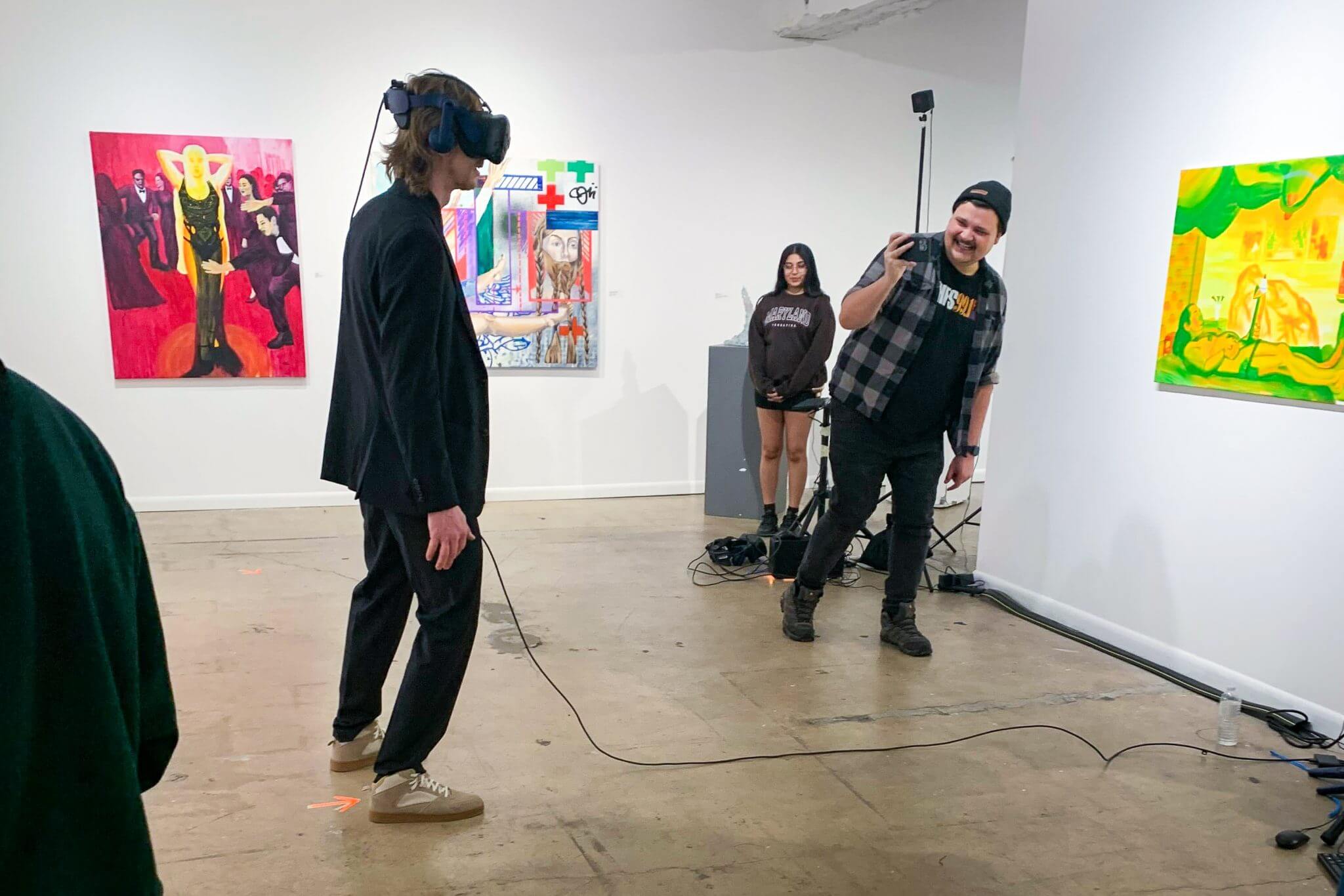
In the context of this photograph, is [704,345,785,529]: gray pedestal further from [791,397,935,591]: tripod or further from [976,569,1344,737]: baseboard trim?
[976,569,1344,737]: baseboard trim

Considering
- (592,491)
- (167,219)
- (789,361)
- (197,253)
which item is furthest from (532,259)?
(167,219)

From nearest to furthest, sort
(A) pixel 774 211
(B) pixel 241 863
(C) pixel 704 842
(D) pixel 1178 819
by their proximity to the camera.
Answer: (B) pixel 241 863, (C) pixel 704 842, (D) pixel 1178 819, (A) pixel 774 211

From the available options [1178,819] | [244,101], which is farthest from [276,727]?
[244,101]

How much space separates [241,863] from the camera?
6.73ft

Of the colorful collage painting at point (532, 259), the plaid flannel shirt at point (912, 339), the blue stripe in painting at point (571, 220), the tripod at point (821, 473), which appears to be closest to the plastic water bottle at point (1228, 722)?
the plaid flannel shirt at point (912, 339)

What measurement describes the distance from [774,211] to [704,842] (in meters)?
4.70

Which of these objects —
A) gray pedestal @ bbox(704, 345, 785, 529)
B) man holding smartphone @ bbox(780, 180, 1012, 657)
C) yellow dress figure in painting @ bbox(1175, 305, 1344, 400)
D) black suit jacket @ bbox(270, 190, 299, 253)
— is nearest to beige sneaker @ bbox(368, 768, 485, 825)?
man holding smartphone @ bbox(780, 180, 1012, 657)

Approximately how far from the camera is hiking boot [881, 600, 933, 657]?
11.3 feet

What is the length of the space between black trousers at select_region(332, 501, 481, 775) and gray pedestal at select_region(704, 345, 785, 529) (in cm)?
339

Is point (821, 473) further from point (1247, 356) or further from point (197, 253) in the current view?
point (197, 253)

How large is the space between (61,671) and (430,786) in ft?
5.24

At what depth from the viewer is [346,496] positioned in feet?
18.4

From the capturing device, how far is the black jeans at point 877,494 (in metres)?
3.33

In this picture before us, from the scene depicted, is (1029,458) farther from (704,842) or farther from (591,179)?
(591,179)
